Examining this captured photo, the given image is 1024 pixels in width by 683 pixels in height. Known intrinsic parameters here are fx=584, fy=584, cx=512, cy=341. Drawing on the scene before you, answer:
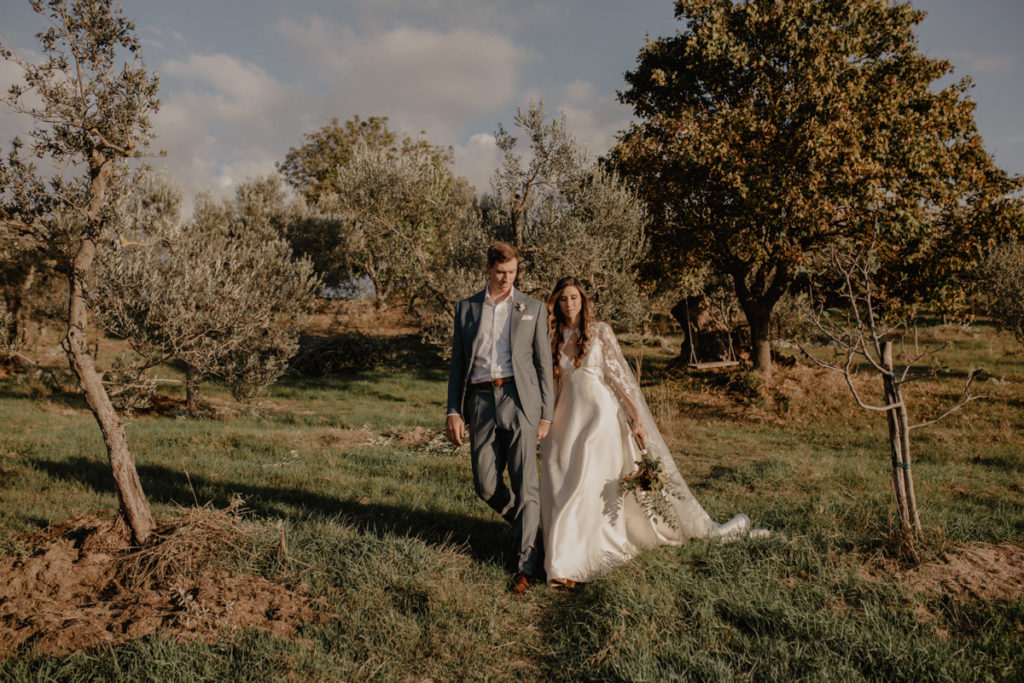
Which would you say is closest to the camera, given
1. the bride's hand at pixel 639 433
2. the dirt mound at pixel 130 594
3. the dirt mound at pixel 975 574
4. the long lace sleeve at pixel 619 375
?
the dirt mound at pixel 130 594

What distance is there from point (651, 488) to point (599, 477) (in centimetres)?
47

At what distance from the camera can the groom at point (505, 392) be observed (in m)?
5.04

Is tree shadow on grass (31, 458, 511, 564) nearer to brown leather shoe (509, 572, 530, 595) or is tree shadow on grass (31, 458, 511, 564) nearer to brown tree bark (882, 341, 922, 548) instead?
brown leather shoe (509, 572, 530, 595)

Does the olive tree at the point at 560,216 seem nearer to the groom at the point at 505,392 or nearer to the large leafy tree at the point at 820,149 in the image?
the large leafy tree at the point at 820,149

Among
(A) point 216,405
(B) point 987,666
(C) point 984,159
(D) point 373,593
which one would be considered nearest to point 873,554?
(B) point 987,666

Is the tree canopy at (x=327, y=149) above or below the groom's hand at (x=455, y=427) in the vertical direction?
above

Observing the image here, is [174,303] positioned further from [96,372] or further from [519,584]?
[519,584]

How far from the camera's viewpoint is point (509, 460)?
5117mm

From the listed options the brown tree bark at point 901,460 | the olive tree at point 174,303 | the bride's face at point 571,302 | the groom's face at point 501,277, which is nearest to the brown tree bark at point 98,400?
the olive tree at point 174,303

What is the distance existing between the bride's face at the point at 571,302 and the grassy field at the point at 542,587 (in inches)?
91.1

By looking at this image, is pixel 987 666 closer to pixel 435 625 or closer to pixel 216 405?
pixel 435 625

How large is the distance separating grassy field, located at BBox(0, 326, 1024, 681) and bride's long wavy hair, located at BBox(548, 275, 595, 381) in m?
1.90

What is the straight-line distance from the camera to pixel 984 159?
15.0 metres

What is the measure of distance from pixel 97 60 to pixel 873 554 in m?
7.83
